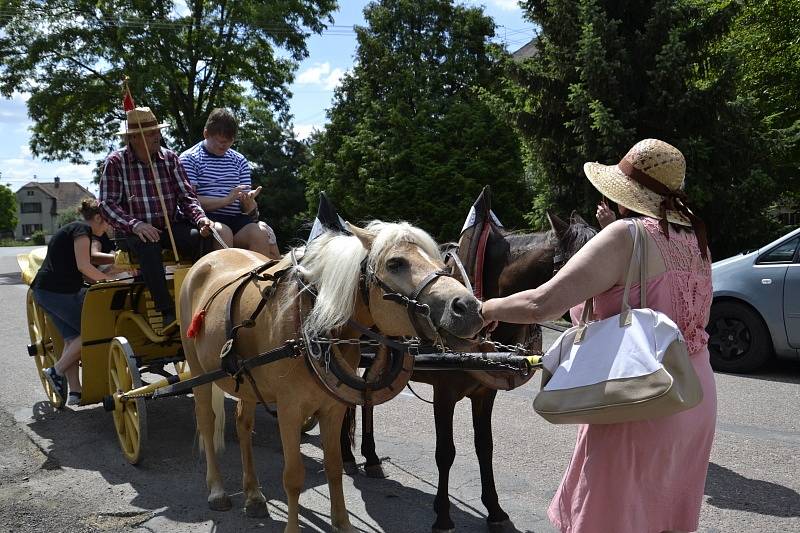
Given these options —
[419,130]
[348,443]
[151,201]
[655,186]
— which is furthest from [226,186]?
[419,130]

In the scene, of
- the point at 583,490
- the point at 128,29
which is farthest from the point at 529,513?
the point at 128,29

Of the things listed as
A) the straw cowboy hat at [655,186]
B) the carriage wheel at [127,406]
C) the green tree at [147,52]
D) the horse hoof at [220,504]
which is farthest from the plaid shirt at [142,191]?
the green tree at [147,52]

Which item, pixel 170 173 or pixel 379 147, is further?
pixel 379 147

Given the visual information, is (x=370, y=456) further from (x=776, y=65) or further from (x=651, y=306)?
(x=776, y=65)

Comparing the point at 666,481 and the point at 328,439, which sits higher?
the point at 666,481

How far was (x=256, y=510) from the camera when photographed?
4.31 metres

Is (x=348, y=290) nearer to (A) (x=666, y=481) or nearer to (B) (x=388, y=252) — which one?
(B) (x=388, y=252)

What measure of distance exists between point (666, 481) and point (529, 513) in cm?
195

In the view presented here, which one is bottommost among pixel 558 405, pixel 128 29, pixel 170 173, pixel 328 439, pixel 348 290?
pixel 328 439

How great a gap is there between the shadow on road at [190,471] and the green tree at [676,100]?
7592 mm

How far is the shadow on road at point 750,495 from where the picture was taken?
432 cm

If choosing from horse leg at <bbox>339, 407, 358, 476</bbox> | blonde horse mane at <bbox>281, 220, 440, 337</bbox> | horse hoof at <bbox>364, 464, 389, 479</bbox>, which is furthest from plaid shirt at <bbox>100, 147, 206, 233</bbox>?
horse hoof at <bbox>364, 464, 389, 479</bbox>

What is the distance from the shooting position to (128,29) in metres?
21.7

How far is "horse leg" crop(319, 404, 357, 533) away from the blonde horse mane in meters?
0.60
